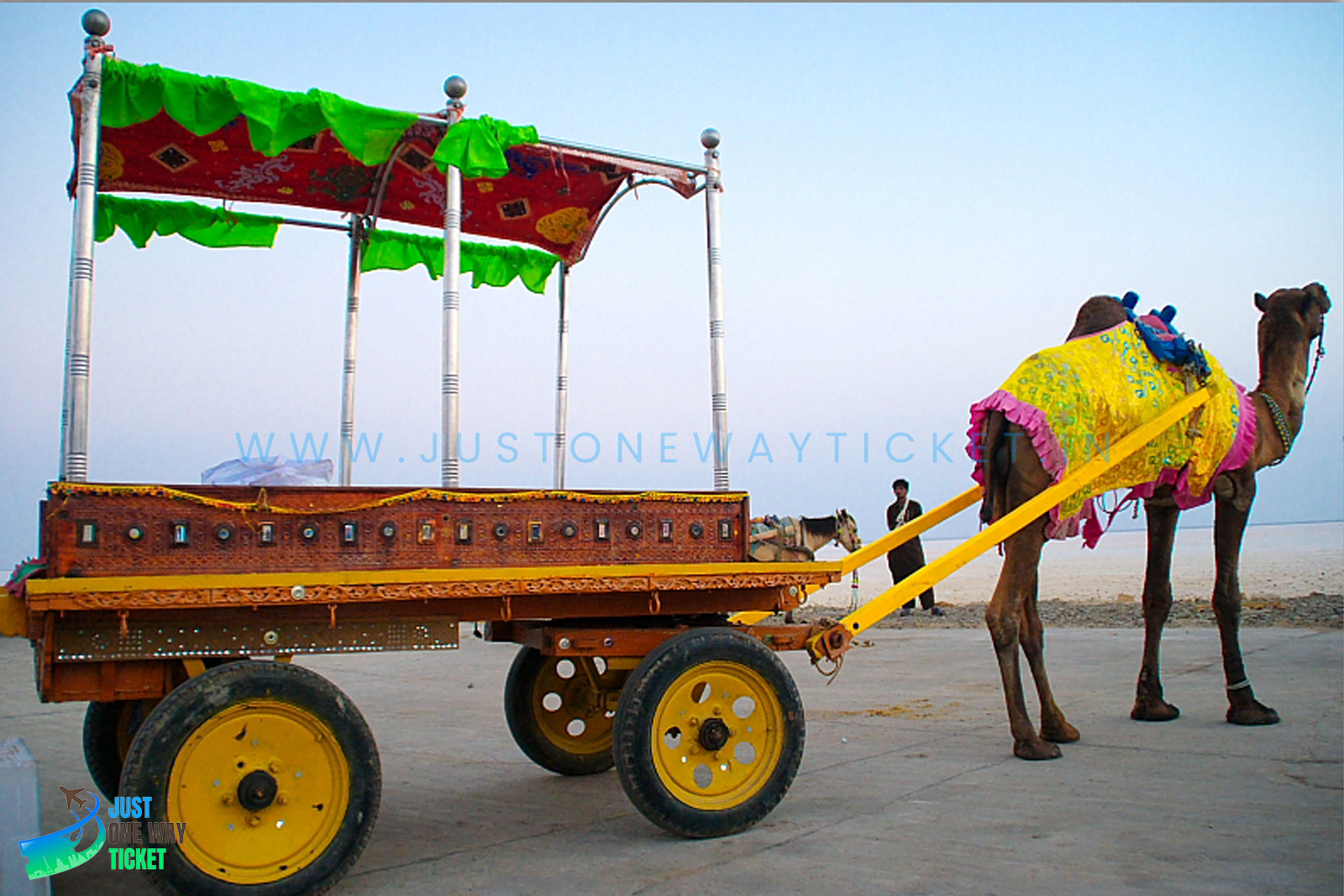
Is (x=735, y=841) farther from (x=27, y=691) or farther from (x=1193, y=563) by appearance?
(x=1193, y=563)

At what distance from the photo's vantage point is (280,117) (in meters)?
4.46

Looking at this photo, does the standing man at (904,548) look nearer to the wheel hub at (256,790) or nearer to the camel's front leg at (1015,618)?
the camel's front leg at (1015,618)

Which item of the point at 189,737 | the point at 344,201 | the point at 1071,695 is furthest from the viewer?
the point at 1071,695

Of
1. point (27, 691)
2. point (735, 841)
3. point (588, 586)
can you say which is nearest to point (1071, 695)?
point (735, 841)

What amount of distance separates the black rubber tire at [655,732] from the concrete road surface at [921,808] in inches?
4.1

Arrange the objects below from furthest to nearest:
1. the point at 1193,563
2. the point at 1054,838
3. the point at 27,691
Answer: the point at 1193,563, the point at 27,691, the point at 1054,838

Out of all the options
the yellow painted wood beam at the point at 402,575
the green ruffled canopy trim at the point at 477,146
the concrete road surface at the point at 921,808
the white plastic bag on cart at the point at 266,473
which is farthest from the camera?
the green ruffled canopy trim at the point at 477,146

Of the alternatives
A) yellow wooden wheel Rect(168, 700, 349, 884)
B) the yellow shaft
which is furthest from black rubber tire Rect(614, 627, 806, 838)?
yellow wooden wheel Rect(168, 700, 349, 884)

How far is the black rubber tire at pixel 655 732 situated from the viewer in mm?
4273

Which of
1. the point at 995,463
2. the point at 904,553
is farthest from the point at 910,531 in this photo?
the point at 904,553

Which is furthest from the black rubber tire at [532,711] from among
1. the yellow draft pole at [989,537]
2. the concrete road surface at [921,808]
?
the yellow draft pole at [989,537]

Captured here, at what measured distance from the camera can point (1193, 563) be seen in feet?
98.1

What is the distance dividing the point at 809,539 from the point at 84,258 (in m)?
3.34

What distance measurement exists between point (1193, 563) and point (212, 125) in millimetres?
30746
